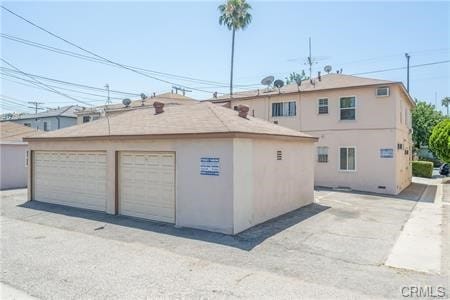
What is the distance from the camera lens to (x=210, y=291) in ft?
17.7

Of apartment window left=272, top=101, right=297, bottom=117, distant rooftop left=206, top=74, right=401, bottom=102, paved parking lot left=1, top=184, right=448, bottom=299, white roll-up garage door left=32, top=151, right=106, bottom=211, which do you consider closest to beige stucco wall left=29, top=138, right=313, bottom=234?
paved parking lot left=1, top=184, right=448, bottom=299

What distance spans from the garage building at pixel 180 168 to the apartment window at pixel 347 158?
17.7ft

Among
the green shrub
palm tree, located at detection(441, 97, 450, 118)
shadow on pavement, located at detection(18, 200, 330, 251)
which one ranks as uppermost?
palm tree, located at detection(441, 97, 450, 118)

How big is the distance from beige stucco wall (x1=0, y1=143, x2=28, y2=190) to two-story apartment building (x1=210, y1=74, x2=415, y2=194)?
1570 cm

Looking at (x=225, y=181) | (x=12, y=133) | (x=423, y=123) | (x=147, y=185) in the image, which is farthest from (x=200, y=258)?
(x=423, y=123)

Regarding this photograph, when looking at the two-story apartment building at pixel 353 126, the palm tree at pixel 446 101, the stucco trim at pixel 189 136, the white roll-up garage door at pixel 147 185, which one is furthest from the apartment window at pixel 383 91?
the palm tree at pixel 446 101

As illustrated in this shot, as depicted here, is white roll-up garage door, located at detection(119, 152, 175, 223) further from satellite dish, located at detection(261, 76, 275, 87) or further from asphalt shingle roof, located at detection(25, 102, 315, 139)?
satellite dish, located at detection(261, 76, 275, 87)

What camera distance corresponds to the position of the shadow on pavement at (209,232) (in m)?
8.33

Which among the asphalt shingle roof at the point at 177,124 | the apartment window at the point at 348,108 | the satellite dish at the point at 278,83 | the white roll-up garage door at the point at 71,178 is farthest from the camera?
the satellite dish at the point at 278,83

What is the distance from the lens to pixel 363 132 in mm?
17812

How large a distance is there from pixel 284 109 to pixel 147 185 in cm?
1243

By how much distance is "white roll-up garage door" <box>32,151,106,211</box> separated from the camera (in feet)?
39.2

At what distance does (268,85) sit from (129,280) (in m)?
19.1

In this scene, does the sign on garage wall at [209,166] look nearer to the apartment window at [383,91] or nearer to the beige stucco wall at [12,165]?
the apartment window at [383,91]
